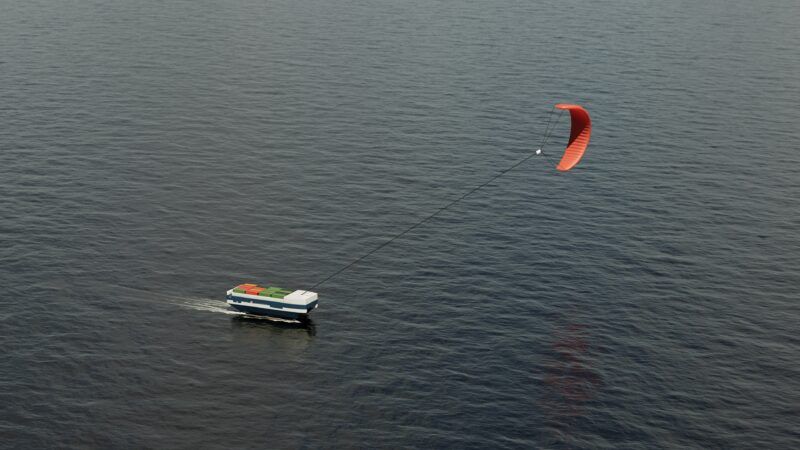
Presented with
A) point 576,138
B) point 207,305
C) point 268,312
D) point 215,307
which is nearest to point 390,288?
point 268,312

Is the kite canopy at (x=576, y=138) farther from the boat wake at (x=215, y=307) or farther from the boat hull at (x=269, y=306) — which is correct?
the boat wake at (x=215, y=307)

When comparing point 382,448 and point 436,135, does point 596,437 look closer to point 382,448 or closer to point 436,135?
point 382,448

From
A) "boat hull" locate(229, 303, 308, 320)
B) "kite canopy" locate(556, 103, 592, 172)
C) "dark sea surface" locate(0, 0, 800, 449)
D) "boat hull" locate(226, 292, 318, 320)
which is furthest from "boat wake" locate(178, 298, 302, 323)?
"kite canopy" locate(556, 103, 592, 172)

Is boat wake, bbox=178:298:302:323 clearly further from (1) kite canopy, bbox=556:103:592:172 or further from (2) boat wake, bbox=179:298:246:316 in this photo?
(1) kite canopy, bbox=556:103:592:172

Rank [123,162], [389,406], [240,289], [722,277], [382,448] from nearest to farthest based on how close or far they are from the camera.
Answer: [382,448], [389,406], [240,289], [722,277], [123,162]

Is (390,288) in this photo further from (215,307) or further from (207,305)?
(207,305)

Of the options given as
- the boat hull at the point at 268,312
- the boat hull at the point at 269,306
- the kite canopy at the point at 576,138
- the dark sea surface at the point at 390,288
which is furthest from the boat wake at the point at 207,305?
the kite canopy at the point at 576,138

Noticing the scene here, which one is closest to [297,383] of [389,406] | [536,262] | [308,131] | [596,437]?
[389,406]
